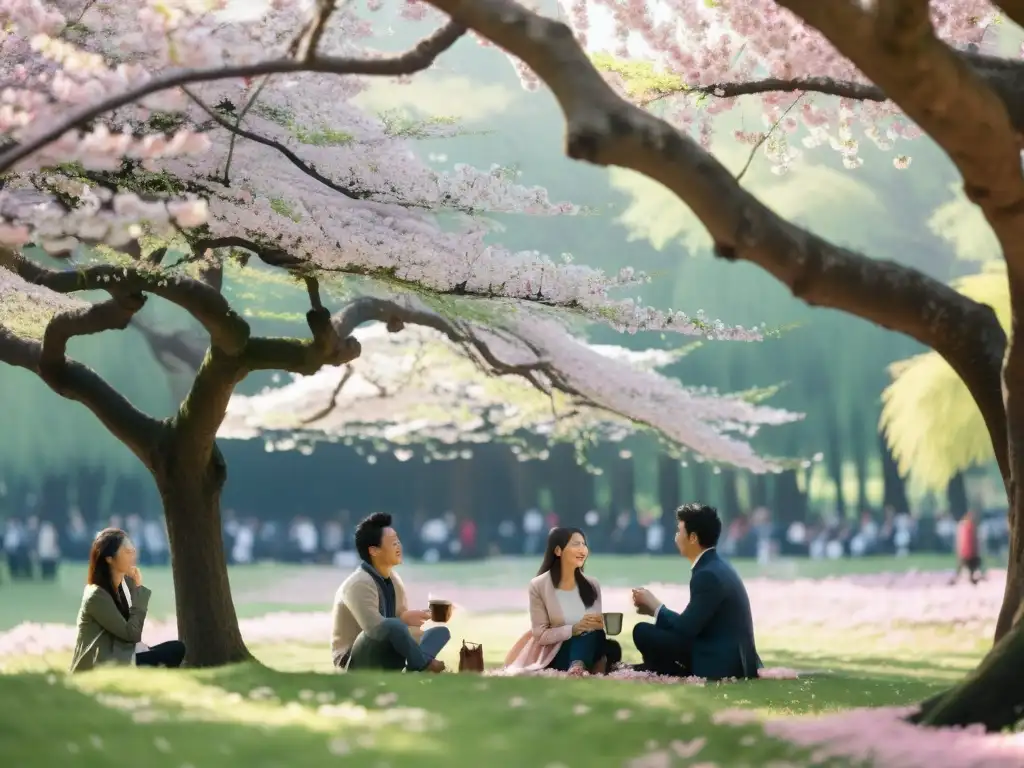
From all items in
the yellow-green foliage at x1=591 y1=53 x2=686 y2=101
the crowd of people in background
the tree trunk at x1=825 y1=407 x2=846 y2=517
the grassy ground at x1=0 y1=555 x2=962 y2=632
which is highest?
the yellow-green foliage at x1=591 y1=53 x2=686 y2=101

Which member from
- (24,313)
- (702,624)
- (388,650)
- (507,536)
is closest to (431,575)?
(507,536)

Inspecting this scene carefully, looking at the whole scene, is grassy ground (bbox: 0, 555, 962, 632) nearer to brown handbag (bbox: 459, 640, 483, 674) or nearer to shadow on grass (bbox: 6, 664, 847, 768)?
brown handbag (bbox: 459, 640, 483, 674)

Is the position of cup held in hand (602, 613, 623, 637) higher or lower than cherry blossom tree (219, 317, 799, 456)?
lower

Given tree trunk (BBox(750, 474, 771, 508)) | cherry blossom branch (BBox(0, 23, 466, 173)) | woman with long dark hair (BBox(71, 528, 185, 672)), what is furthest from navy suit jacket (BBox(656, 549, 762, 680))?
tree trunk (BBox(750, 474, 771, 508))

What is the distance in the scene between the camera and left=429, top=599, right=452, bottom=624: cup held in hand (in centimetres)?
791

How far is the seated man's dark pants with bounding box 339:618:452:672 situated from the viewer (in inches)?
303

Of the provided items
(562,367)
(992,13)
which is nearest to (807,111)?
(992,13)

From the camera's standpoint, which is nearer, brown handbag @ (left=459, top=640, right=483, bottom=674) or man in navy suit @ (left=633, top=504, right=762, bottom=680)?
man in navy suit @ (left=633, top=504, right=762, bottom=680)

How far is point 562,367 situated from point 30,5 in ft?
21.5

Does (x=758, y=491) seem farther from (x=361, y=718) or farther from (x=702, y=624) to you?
(x=361, y=718)

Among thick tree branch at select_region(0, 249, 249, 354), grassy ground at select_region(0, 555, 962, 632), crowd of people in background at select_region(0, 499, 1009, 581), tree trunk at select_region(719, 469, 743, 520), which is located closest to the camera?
thick tree branch at select_region(0, 249, 249, 354)

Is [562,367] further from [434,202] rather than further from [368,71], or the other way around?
[368,71]

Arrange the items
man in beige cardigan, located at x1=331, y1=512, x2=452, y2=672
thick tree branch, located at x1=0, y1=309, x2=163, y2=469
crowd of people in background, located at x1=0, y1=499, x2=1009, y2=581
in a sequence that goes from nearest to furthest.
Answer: man in beige cardigan, located at x1=331, y1=512, x2=452, y2=672 < thick tree branch, located at x1=0, y1=309, x2=163, y2=469 < crowd of people in background, located at x1=0, y1=499, x2=1009, y2=581

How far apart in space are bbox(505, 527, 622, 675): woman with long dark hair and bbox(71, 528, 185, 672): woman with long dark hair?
241cm
